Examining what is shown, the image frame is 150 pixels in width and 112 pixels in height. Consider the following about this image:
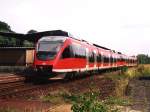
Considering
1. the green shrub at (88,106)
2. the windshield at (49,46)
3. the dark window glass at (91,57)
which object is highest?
the windshield at (49,46)

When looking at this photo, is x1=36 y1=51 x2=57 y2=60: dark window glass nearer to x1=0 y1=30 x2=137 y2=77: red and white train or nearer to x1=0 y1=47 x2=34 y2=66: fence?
x1=0 y1=30 x2=137 y2=77: red and white train

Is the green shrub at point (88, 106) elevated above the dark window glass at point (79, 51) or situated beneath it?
situated beneath

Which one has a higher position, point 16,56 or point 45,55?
point 16,56

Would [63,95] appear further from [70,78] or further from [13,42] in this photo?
[13,42]

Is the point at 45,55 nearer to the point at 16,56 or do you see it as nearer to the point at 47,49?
the point at 47,49

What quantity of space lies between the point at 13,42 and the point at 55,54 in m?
47.6

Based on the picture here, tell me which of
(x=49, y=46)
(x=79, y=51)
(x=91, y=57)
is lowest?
(x=91, y=57)

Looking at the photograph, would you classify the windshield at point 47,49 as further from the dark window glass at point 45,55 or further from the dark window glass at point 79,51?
the dark window glass at point 79,51

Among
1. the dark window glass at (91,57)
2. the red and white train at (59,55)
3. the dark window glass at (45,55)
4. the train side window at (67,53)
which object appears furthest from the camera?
the dark window glass at (91,57)

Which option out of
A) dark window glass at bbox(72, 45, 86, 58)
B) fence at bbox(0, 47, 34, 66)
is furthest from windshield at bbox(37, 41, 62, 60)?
fence at bbox(0, 47, 34, 66)

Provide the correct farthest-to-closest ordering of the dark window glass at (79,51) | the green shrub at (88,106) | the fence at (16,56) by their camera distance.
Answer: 1. the fence at (16,56)
2. the dark window glass at (79,51)
3. the green shrub at (88,106)

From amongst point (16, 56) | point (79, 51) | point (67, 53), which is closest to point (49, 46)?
point (67, 53)

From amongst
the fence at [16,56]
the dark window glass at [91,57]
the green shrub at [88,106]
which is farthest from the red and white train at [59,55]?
the fence at [16,56]

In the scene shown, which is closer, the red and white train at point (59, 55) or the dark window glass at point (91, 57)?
the red and white train at point (59, 55)
